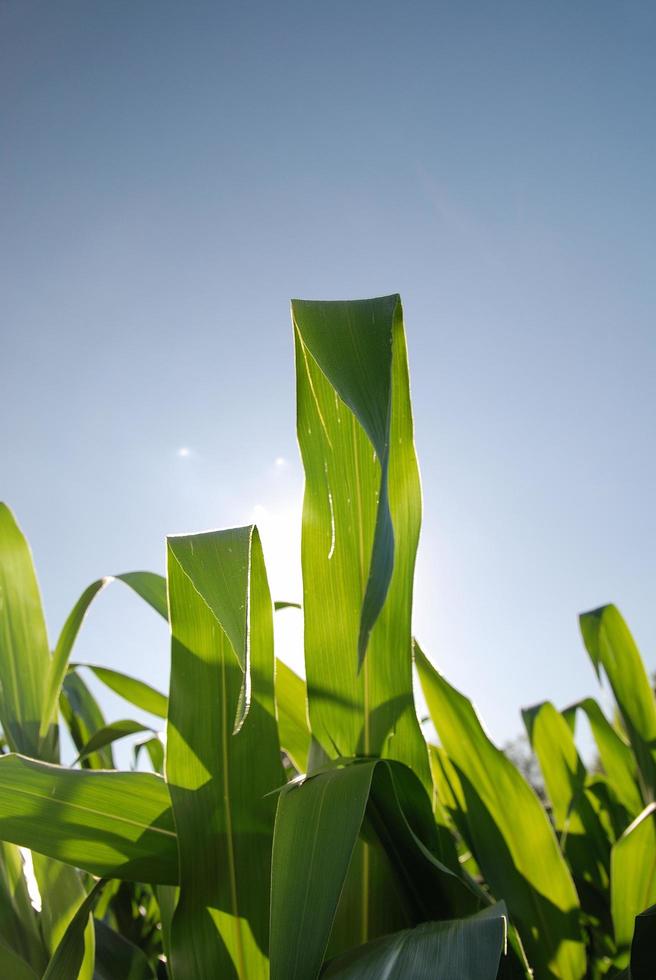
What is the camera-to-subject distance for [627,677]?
0.58 meters

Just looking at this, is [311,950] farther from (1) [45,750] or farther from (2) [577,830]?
(2) [577,830]

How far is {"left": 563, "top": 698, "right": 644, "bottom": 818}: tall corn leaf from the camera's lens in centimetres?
65

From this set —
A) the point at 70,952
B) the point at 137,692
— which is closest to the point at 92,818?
the point at 70,952

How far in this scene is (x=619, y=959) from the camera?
1.44 ft

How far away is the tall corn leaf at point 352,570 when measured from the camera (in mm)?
321

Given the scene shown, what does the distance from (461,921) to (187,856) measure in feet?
0.44

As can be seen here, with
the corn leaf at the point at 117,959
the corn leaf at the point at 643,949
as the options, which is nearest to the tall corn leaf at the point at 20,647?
the corn leaf at the point at 117,959

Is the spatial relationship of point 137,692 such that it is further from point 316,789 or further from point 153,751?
point 316,789

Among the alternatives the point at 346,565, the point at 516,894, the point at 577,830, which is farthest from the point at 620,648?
the point at 346,565

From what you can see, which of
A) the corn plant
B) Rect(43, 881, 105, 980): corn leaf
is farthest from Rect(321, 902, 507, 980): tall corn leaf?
Rect(43, 881, 105, 980): corn leaf

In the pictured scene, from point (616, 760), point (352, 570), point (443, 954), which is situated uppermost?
point (352, 570)

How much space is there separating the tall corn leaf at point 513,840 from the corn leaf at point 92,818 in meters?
0.17

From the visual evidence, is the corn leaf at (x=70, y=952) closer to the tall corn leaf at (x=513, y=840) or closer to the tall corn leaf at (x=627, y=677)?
the tall corn leaf at (x=513, y=840)

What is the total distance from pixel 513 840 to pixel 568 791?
7.5 inches
